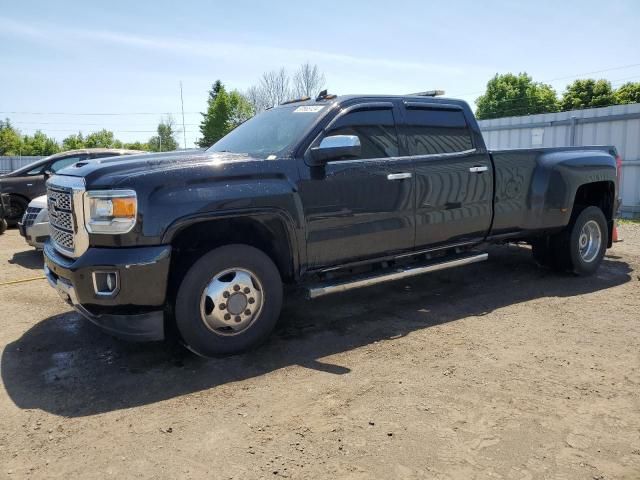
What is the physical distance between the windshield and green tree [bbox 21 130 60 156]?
62377mm

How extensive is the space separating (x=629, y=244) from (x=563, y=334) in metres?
5.45

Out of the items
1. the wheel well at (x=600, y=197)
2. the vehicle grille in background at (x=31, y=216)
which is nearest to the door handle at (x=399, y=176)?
the wheel well at (x=600, y=197)

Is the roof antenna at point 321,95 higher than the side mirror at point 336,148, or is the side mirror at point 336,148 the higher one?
the roof antenna at point 321,95

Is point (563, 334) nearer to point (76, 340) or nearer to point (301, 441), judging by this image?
point (301, 441)

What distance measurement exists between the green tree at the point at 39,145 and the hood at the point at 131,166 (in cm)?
6316

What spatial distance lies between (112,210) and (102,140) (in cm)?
6955

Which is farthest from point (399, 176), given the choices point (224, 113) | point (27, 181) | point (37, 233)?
point (224, 113)

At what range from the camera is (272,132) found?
4754mm

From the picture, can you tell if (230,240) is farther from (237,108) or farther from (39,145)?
(39,145)

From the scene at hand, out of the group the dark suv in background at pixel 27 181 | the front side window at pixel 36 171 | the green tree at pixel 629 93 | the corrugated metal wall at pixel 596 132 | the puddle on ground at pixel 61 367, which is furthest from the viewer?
the green tree at pixel 629 93

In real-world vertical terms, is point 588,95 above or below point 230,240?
above

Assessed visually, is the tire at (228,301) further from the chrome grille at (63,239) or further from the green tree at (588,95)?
the green tree at (588,95)

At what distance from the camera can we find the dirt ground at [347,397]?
265 cm

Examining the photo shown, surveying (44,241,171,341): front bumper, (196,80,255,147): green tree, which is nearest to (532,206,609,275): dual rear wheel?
(44,241,171,341): front bumper
